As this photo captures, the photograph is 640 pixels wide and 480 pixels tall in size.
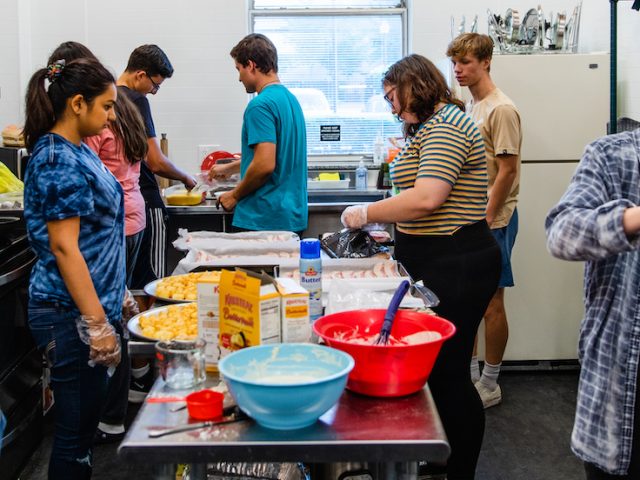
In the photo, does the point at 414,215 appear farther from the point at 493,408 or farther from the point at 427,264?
the point at 493,408

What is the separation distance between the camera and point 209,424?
133cm

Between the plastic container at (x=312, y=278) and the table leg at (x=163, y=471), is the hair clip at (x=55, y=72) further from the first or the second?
the table leg at (x=163, y=471)

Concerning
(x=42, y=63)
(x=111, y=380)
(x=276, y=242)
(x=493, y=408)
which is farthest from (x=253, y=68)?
(x=42, y=63)

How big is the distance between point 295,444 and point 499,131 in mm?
2532

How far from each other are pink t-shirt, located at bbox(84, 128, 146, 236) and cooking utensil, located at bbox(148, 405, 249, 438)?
1791 millimetres

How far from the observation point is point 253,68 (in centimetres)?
353

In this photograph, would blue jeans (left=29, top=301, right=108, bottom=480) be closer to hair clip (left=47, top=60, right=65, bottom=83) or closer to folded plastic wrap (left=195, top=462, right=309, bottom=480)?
folded plastic wrap (left=195, top=462, right=309, bottom=480)

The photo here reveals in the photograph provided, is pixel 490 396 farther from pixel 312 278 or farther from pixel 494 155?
pixel 312 278

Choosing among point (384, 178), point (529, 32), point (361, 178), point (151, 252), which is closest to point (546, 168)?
point (529, 32)

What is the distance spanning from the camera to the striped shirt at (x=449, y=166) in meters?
2.28

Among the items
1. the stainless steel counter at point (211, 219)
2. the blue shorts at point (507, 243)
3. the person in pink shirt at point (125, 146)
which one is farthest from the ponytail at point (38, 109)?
the blue shorts at point (507, 243)

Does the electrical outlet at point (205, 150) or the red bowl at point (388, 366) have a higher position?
the electrical outlet at point (205, 150)

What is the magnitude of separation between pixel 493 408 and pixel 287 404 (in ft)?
8.64

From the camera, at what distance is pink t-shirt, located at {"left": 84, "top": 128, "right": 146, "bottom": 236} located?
2.95 m
